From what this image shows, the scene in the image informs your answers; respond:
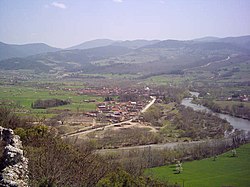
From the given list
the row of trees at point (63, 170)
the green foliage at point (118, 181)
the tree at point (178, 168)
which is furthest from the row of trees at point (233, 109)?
the green foliage at point (118, 181)

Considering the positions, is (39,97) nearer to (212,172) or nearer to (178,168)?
(178,168)

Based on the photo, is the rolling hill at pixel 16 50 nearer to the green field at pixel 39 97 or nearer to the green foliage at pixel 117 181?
the green field at pixel 39 97

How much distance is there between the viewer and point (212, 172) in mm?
20297

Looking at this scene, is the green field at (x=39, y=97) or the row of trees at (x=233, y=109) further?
the row of trees at (x=233, y=109)

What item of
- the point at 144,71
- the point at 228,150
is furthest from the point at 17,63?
the point at 228,150

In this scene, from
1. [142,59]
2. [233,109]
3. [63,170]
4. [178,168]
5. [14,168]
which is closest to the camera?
[14,168]

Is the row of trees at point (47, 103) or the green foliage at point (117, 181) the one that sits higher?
the green foliage at point (117, 181)

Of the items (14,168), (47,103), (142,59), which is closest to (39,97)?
(47,103)

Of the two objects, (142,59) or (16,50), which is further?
(16,50)

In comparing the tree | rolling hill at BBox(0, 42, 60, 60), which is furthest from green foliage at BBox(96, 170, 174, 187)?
rolling hill at BBox(0, 42, 60, 60)

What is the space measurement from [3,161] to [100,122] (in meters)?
27.4

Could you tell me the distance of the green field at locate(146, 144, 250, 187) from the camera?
61.2ft

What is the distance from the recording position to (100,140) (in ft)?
87.0

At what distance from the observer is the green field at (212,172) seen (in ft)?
61.2
